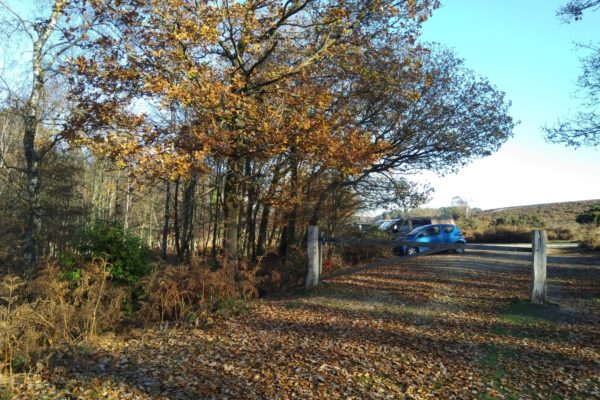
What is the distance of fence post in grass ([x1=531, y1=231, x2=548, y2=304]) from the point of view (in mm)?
8479

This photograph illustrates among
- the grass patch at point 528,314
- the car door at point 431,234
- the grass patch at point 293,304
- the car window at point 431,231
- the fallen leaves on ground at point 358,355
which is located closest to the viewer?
the fallen leaves on ground at point 358,355

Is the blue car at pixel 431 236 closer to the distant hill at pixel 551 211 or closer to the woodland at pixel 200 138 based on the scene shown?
the woodland at pixel 200 138

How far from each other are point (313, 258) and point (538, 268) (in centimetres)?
462

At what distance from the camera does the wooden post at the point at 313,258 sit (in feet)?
33.3

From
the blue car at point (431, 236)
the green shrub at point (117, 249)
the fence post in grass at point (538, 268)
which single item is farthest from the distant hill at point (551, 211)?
the green shrub at point (117, 249)

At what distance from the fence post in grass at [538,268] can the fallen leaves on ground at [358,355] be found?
1.01ft

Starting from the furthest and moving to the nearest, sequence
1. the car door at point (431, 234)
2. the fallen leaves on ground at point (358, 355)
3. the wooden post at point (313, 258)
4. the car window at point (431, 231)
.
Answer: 1. the car window at point (431, 231)
2. the car door at point (431, 234)
3. the wooden post at point (313, 258)
4. the fallen leaves on ground at point (358, 355)

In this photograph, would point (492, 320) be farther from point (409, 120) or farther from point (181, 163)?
point (409, 120)

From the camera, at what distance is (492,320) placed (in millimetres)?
7727

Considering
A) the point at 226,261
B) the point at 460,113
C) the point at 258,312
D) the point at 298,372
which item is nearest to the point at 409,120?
the point at 460,113

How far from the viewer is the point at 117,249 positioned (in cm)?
1073

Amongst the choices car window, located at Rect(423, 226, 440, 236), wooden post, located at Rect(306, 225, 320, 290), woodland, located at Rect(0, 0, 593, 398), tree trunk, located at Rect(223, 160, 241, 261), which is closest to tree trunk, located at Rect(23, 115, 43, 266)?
woodland, located at Rect(0, 0, 593, 398)

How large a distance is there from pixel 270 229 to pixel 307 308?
40.4 ft

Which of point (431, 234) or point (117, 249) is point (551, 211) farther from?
point (117, 249)
